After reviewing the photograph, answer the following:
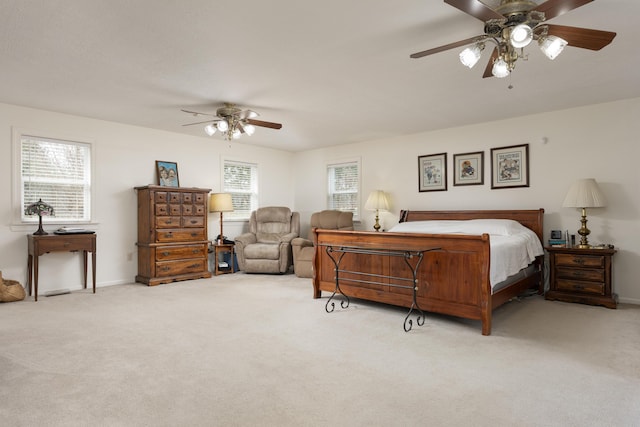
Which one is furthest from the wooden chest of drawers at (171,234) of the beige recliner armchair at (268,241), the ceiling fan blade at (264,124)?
the ceiling fan blade at (264,124)

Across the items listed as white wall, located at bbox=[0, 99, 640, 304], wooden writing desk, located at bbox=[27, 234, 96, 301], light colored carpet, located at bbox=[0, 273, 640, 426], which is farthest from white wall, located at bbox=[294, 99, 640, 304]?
wooden writing desk, located at bbox=[27, 234, 96, 301]

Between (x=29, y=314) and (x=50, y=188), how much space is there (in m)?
1.83

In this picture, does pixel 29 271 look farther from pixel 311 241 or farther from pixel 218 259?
pixel 311 241

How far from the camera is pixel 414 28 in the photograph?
2.69m

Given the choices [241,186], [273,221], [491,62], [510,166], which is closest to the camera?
[491,62]

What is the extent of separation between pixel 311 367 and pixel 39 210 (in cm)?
396

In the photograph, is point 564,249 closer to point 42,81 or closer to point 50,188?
point 42,81

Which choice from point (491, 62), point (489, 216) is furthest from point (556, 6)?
point (489, 216)

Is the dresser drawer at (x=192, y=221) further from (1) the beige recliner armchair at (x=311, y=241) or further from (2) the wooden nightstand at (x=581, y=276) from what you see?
(2) the wooden nightstand at (x=581, y=276)

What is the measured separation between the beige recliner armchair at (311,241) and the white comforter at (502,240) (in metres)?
1.31

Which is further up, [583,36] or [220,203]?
[583,36]

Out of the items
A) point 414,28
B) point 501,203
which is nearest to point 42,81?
point 414,28

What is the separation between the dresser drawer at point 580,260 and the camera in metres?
4.21

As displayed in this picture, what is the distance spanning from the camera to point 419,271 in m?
3.69
